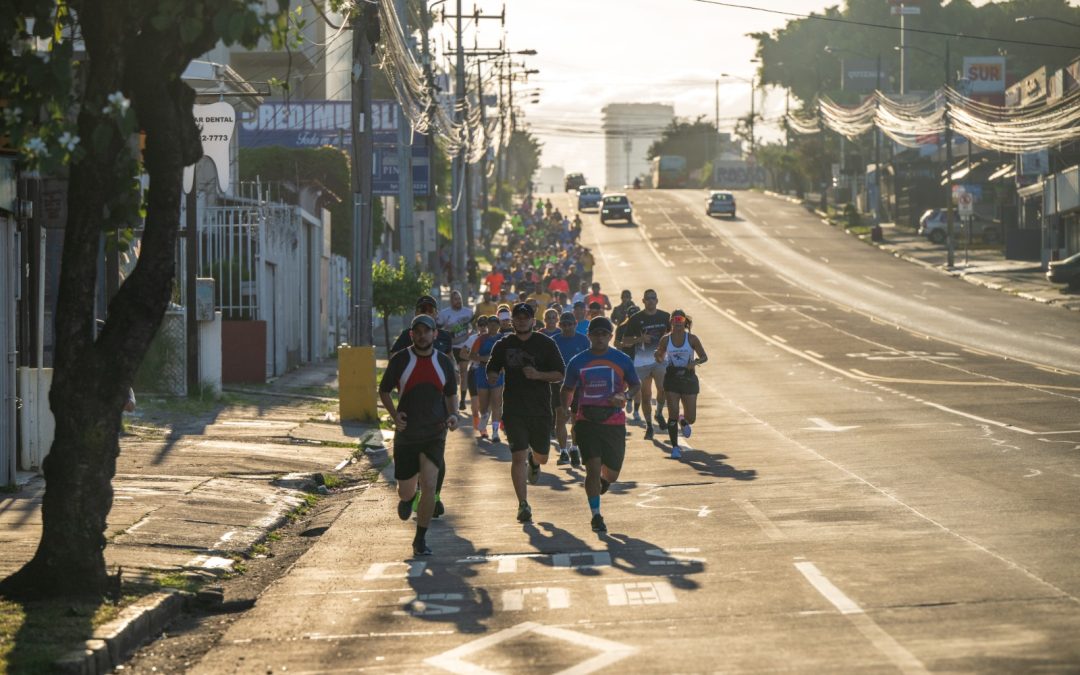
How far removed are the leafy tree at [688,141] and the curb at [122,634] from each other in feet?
559

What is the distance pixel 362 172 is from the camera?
26.6 meters

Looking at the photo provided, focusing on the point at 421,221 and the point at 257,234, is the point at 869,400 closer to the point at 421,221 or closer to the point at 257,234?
the point at 257,234

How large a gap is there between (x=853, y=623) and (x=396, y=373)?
5.33 metres

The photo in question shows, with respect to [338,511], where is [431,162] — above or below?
above

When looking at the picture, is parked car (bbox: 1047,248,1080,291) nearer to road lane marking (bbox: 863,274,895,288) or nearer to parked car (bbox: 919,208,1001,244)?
road lane marking (bbox: 863,274,895,288)

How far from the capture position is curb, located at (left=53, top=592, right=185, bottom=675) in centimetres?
878

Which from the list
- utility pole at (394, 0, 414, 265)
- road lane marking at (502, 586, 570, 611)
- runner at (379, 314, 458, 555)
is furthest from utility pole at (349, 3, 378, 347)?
road lane marking at (502, 586, 570, 611)

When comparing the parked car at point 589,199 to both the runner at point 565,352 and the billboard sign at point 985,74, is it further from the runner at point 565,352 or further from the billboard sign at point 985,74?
the runner at point 565,352

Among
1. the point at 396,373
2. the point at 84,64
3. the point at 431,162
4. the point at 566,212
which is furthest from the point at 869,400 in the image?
the point at 566,212

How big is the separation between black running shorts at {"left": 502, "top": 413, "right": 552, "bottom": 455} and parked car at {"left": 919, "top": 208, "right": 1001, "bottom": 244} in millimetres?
69607

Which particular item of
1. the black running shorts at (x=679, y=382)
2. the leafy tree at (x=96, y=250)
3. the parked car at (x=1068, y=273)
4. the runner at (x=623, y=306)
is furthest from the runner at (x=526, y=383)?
the parked car at (x=1068, y=273)

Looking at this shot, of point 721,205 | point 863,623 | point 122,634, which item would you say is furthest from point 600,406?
point 721,205

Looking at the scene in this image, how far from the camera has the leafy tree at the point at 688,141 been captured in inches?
7146

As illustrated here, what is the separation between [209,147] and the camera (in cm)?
2944
